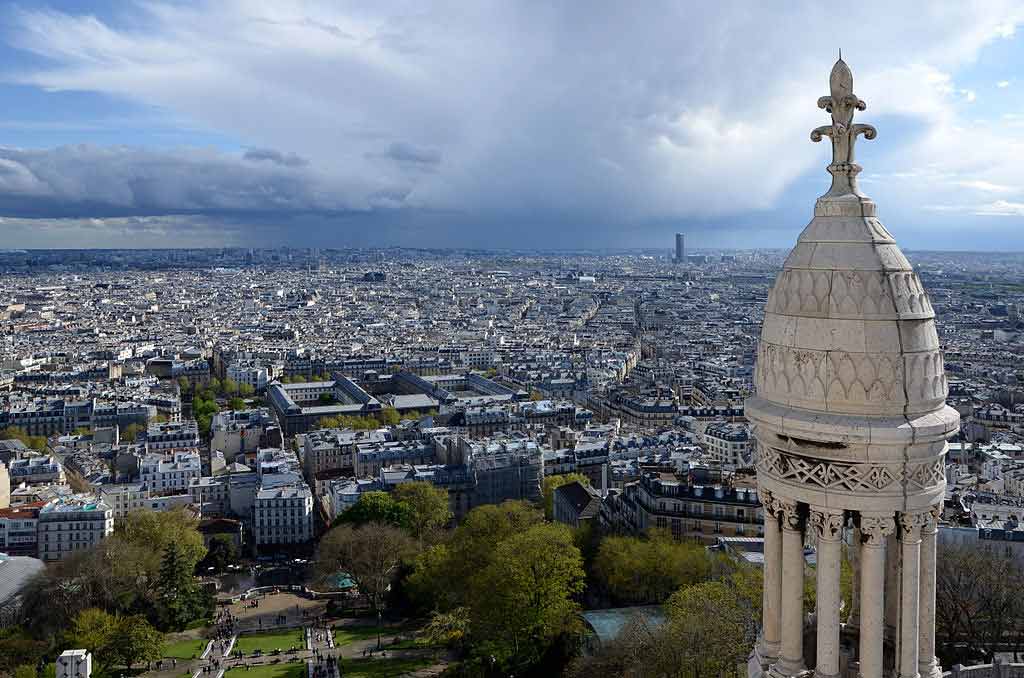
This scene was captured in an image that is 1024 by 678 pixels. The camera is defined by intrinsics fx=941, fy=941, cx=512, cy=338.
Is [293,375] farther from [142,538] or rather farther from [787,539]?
[787,539]

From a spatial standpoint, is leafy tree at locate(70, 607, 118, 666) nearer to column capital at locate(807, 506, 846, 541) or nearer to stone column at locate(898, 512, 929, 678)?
column capital at locate(807, 506, 846, 541)

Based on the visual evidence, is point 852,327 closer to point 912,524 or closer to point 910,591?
point 912,524

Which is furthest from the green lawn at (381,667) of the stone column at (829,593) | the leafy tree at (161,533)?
the stone column at (829,593)

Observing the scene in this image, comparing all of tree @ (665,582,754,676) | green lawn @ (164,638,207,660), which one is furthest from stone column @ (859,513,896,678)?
green lawn @ (164,638,207,660)

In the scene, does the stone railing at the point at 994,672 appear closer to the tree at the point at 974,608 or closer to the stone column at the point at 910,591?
the stone column at the point at 910,591

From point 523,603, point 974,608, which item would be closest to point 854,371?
point 974,608
